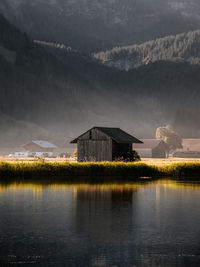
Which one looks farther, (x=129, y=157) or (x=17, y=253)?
(x=129, y=157)

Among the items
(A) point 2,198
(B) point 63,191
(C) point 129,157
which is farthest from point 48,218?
(C) point 129,157

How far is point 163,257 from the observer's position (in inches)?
875

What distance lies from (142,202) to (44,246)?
693 inches

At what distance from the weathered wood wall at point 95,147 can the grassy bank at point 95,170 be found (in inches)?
936

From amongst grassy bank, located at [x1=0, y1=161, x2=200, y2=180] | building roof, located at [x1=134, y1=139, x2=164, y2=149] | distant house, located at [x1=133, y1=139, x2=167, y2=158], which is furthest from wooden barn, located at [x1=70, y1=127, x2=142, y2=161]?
building roof, located at [x1=134, y1=139, x2=164, y2=149]

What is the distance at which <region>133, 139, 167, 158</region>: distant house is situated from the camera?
186125mm

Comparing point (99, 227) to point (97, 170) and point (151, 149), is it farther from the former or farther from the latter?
point (151, 149)

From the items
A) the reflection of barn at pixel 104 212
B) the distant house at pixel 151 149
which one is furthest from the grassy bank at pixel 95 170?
the distant house at pixel 151 149

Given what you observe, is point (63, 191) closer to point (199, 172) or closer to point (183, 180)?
point (183, 180)

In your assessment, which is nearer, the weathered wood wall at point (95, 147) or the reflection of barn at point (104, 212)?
the reflection of barn at point (104, 212)

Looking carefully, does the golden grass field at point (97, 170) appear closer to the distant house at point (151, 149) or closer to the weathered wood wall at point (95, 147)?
the weathered wood wall at point (95, 147)

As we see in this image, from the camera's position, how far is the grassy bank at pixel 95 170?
2451 inches

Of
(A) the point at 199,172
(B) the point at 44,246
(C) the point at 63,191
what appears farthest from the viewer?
(A) the point at 199,172

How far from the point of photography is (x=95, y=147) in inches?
3652
